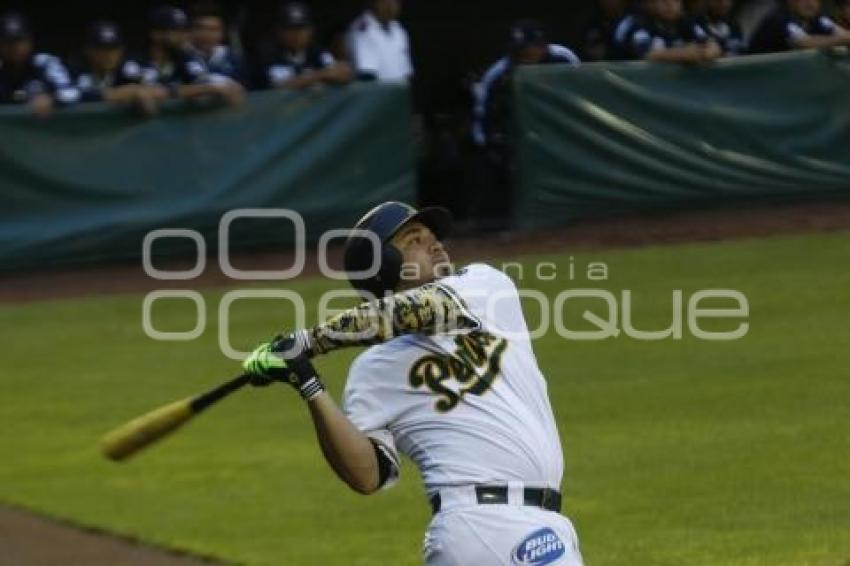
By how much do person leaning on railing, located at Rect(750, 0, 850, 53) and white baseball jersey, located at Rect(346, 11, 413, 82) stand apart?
114 inches

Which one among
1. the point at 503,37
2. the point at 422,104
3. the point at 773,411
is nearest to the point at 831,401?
the point at 773,411

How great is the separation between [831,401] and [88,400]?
413cm

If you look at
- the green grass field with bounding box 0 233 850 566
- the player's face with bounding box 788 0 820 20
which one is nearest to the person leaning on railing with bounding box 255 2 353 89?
the green grass field with bounding box 0 233 850 566

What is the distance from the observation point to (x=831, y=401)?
10.0 meters

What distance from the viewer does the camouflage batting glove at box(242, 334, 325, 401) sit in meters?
4.66

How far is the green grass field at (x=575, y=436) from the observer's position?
318 inches

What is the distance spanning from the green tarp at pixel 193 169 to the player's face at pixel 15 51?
1.22ft

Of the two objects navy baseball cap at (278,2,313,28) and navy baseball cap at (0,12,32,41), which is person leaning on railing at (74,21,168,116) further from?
navy baseball cap at (278,2,313,28)

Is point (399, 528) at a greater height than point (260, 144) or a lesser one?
greater

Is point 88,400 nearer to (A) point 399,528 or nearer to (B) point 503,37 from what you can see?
(A) point 399,528

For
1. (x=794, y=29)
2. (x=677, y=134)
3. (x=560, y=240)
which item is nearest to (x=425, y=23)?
(x=794, y=29)

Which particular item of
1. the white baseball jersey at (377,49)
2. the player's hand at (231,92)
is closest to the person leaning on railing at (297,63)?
the white baseball jersey at (377,49)

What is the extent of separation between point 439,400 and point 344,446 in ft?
0.92

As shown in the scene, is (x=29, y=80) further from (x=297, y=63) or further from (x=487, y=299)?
(x=487, y=299)
